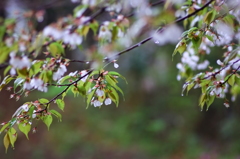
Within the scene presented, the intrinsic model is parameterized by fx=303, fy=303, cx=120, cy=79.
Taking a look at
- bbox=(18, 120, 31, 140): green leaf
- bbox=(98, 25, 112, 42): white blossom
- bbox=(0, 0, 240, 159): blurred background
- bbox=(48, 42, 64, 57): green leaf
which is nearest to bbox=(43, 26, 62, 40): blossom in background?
bbox=(48, 42, 64, 57): green leaf

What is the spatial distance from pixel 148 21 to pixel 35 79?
1.42 feet

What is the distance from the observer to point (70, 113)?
16.6ft

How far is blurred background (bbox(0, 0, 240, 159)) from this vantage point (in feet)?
13.8

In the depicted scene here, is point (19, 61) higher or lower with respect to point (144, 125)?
higher

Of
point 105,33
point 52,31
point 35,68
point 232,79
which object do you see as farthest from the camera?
point 232,79

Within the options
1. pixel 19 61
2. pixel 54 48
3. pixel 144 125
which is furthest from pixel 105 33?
pixel 144 125

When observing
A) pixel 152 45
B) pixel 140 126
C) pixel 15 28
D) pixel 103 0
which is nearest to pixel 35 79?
pixel 15 28

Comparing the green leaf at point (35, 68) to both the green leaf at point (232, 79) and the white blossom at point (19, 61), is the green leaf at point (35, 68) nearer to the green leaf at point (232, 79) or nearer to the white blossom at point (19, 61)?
the white blossom at point (19, 61)

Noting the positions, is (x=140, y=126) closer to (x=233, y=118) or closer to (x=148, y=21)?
(x=233, y=118)

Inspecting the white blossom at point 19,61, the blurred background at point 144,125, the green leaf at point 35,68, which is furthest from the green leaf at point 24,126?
the blurred background at point 144,125

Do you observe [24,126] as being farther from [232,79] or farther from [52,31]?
[232,79]

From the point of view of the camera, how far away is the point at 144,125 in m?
4.70

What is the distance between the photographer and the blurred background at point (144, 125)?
420 centimetres

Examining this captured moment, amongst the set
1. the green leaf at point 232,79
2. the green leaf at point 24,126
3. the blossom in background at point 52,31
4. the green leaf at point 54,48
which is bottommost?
the green leaf at point 232,79
